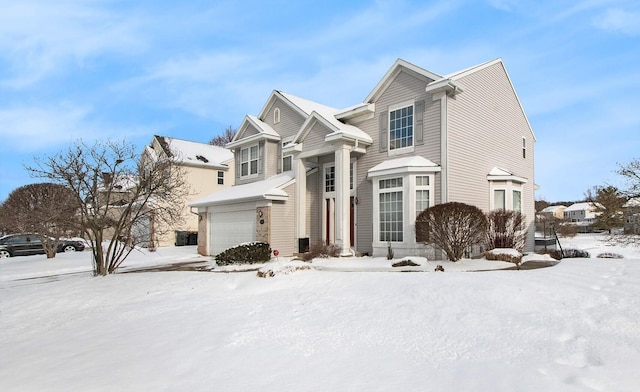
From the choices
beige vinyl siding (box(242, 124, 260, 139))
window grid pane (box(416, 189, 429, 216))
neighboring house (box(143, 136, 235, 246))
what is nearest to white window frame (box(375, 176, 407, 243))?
window grid pane (box(416, 189, 429, 216))

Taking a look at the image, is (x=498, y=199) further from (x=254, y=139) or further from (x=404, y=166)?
(x=254, y=139)

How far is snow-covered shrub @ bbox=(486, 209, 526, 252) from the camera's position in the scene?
13.8 m

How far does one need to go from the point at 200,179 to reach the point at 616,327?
28933 mm

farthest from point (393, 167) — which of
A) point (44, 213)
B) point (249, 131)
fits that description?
point (44, 213)

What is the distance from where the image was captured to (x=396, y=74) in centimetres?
1548

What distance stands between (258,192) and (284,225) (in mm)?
1782

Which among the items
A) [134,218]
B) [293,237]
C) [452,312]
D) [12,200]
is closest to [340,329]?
[452,312]

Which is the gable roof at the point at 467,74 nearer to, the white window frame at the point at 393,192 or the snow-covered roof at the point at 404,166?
the snow-covered roof at the point at 404,166

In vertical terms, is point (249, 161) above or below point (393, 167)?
above

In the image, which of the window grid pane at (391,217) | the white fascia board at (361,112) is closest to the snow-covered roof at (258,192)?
the white fascia board at (361,112)

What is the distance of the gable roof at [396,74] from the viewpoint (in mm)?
14422

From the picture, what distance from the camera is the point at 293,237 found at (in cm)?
1748

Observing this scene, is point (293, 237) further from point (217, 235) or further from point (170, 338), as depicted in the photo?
point (170, 338)

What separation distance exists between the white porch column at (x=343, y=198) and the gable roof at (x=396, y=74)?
2497 millimetres
